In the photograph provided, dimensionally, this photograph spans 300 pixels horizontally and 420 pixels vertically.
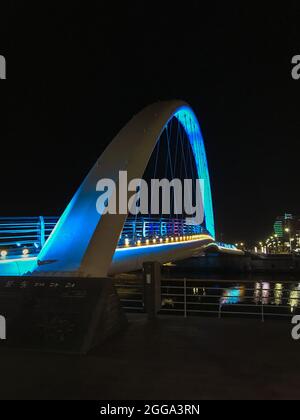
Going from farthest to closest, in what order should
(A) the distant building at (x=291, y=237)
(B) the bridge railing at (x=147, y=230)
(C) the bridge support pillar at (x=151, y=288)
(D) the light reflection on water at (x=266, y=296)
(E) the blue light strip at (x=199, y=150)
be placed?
(A) the distant building at (x=291, y=237)
(E) the blue light strip at (x=199, y=150)
(B) the bridge railing at (x=147, y=230)
(D) the light reflection on water at (x=266, y=296)
(C) the bridge support pillar at (x=151, y=288)

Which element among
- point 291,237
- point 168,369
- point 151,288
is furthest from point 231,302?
point 291,237

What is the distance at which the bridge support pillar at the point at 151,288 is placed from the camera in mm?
7539

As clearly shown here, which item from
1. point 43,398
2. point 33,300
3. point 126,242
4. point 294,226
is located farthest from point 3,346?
point 294,226

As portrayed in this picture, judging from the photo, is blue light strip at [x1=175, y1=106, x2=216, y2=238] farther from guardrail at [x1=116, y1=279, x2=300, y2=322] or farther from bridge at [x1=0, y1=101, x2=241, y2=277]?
bridge at [x1=0, y1=101, x2=241, y2=277]

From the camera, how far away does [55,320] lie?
18.0ft

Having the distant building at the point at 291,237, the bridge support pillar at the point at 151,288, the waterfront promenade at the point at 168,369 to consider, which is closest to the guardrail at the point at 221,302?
the bridge support pillar at the point at 151,288

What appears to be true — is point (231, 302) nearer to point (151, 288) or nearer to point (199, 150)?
point (199, 150)

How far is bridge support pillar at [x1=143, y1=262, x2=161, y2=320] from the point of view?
7.54 meters

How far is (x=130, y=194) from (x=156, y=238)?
16.2 feet

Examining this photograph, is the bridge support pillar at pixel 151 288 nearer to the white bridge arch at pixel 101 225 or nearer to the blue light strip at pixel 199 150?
the white bridge arch at pixel 101 225

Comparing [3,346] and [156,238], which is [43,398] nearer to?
[3,346]

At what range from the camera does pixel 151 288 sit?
7664 millimetres

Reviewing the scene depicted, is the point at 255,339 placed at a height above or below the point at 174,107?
below
